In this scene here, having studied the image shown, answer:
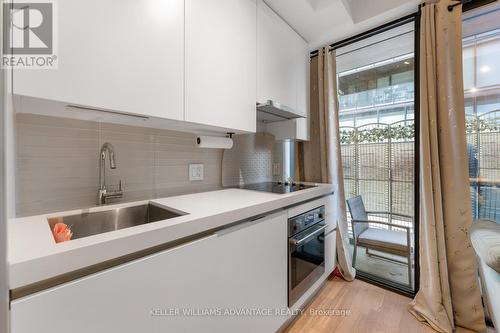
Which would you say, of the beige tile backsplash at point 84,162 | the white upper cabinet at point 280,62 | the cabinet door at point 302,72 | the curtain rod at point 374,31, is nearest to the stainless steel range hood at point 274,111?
the white upper cabinet at point 280,62

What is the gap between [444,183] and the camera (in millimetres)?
1494

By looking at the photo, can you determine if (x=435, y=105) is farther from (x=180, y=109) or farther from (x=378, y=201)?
(x=180, y=109)

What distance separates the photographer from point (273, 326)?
1247 mm

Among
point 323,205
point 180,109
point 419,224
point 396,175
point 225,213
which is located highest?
point 180,109

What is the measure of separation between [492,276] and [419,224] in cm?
98

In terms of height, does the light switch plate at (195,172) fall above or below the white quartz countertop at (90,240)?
above

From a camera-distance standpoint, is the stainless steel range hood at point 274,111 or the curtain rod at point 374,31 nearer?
the stainless steel range hood at point 274,111

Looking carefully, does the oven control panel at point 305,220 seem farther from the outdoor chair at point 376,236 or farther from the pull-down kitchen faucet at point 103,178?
the pull-down kitchen faucet at point 103,178

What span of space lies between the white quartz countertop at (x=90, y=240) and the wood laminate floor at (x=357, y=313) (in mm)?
1050

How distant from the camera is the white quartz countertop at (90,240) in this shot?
0.51 metres

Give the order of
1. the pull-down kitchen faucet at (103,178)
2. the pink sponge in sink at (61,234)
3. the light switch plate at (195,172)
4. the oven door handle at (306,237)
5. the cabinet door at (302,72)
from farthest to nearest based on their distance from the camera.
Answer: the cabinet door at (302,72) < the light switch plate at (195,172) < the oven door handle at (306,237) < the pull-down kitchen faucet at (103,178) < the pink sponge in sink at (61,234)

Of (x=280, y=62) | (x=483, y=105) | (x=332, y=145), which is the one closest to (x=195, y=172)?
(x=280, y=62)

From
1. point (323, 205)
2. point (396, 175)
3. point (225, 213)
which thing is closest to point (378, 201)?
point (396, 175)

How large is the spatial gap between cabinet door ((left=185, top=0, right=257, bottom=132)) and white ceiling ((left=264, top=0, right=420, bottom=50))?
1.31 feet
